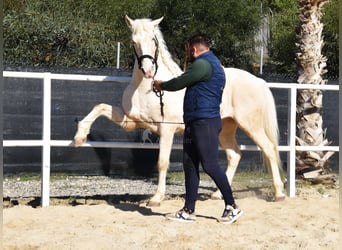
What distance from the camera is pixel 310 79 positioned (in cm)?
953

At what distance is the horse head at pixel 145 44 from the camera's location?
646 centimetres

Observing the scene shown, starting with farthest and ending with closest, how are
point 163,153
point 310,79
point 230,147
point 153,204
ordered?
point 310,79
point 230,147
point 163,153
point 153,204

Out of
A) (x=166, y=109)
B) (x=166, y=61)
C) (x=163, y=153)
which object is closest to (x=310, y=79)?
(x=166, y=61)

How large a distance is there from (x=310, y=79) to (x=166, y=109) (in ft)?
11.1

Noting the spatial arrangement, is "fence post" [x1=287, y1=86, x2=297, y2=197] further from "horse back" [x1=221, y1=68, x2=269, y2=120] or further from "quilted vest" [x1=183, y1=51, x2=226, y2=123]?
"quilted vest" [x1=183, y1=51, x2=226, y2=123]

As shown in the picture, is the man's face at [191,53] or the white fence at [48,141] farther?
the white fence at [48,141]

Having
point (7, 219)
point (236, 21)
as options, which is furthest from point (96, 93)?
point (236, 21)

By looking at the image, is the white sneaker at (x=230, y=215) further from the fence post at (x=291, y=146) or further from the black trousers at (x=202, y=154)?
the fence post at (x=291, y=146)

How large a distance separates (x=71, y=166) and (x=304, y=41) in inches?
156

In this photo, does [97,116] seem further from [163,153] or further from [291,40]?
[291,40]

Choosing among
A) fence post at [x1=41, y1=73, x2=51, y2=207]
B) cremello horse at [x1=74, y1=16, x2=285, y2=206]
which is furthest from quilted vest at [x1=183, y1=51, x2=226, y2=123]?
fence post at [x1=41, y1=73, x2=51, y2=207]

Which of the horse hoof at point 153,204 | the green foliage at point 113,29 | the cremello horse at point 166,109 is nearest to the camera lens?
the cremello horse at point 166,109

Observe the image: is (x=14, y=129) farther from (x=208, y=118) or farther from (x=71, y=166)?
(x=208, y=118)

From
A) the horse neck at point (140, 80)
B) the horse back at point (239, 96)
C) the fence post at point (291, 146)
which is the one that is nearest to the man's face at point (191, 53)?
the horse neck at point (140, 80)
